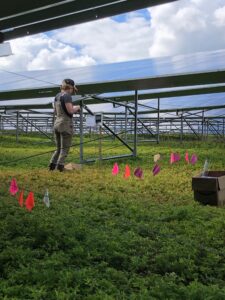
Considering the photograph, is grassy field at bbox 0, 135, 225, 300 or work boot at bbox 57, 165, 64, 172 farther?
work boot at bbox 57, 165, 64, 172

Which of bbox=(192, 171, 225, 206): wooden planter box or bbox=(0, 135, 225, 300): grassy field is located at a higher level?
bbox=(192, 171, 225, 206): wooden planter box

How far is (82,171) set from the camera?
7.71 m

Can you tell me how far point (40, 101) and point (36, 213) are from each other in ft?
43.9

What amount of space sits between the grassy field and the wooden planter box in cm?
14

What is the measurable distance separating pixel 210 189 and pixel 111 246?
2007mm

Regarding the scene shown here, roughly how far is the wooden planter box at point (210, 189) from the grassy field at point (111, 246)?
143 millimetres

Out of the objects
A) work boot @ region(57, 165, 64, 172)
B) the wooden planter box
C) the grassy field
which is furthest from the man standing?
the wooden planter box

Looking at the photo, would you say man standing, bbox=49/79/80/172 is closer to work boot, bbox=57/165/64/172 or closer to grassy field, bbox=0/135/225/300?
work boot, bbox=57/165/64/172

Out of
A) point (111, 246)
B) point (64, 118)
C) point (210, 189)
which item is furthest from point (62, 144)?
point (111, 246)

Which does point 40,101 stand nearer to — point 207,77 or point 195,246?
point 207,77

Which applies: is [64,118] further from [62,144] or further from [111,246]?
[111,246]

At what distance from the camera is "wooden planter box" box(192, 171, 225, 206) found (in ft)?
15.7

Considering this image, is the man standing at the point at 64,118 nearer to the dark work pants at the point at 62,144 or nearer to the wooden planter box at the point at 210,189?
the dark work pants at the point at 62,144

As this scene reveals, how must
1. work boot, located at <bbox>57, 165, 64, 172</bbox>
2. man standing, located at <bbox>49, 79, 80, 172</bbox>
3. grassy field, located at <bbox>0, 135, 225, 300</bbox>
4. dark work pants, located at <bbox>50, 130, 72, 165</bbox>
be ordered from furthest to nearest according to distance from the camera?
work boot, located at <bbox>57, 165, 64, 172</bbox>, dark work pants, located at <bbox>50, 130, 72, 165</bbox>, man standing, located at <bbox>49, 79, 80, 172</bbox>, grassy field, located at <bbox>0, 135, 225, 300</bbox>
